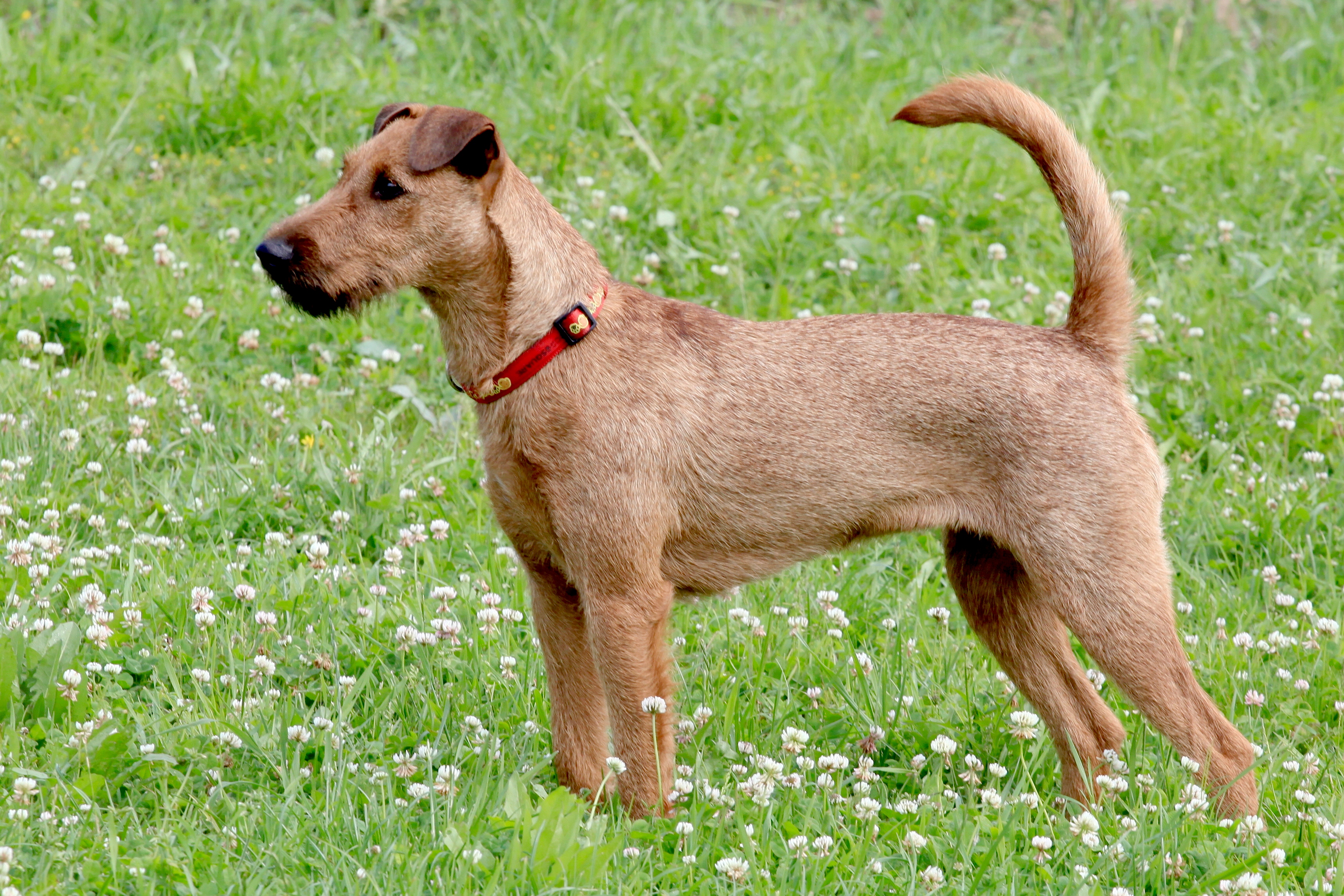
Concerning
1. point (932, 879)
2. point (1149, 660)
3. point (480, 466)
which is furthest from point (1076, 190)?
point (480, 466)

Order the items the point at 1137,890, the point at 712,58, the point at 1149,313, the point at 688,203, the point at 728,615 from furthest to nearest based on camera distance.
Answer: the point at 712,58
the point at 688,203
the point at 1149,313
the point at 728,615
the point at 1137,890

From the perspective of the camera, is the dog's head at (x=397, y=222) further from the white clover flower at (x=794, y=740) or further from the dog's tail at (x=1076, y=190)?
the white clover flower at (x=794, y=740)

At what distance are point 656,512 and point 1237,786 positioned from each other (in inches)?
68.6

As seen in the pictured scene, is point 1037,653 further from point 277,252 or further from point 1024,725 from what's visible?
point 277,252

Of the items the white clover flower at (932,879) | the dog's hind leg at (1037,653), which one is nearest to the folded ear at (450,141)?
the dog's hind leg at (1037,653)

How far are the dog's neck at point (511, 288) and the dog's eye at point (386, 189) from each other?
0.25 metres

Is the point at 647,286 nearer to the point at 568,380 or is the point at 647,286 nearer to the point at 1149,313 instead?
the point at 1149,313

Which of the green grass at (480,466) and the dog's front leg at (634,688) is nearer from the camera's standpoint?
the green grass at (480,466)

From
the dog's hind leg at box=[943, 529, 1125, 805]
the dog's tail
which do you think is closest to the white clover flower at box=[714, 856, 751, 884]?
the dog's hind leg at box=[943, 529, 1125, 805]

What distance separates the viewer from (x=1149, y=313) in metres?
6.75

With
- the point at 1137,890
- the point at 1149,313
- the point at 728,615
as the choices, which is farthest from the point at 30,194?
the point at 1137,890

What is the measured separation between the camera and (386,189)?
387 centimetres

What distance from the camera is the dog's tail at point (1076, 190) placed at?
4066 mm

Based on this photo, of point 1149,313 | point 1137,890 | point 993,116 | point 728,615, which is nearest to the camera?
point 1137,890
